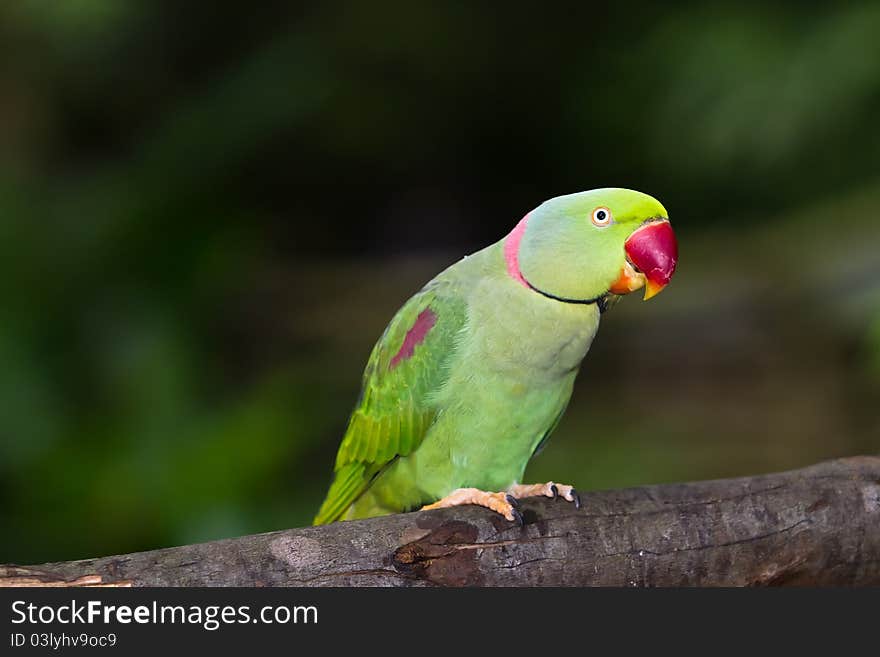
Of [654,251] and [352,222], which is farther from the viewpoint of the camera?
[352,222]

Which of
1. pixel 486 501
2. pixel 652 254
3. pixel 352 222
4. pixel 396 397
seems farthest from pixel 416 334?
pixel 352 222

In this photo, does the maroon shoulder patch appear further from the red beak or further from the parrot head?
the red beak

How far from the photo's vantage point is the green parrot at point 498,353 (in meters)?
2.19

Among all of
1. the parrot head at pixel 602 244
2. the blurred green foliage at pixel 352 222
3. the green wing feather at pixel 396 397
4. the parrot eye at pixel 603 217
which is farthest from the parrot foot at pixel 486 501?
the blurred green foliage at pixel 352 222

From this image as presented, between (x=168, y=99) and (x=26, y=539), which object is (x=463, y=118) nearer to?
(x=168, y=99)

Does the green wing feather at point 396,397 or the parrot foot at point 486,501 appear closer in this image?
the parrot foot at point 486,501

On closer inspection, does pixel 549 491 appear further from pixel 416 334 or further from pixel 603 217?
pixel 603 217

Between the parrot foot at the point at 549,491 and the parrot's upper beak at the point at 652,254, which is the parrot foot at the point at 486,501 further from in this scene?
the parrot's upper beak at the point at 652,254

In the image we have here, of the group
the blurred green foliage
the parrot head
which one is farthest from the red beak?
the blurred green foliage

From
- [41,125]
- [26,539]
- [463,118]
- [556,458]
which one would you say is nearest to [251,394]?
[26,539]

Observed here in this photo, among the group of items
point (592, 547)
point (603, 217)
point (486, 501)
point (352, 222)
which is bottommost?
point (592, 547)

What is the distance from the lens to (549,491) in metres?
2.32

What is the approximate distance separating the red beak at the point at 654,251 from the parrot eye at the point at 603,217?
0.20 ft

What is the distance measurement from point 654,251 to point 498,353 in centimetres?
43
